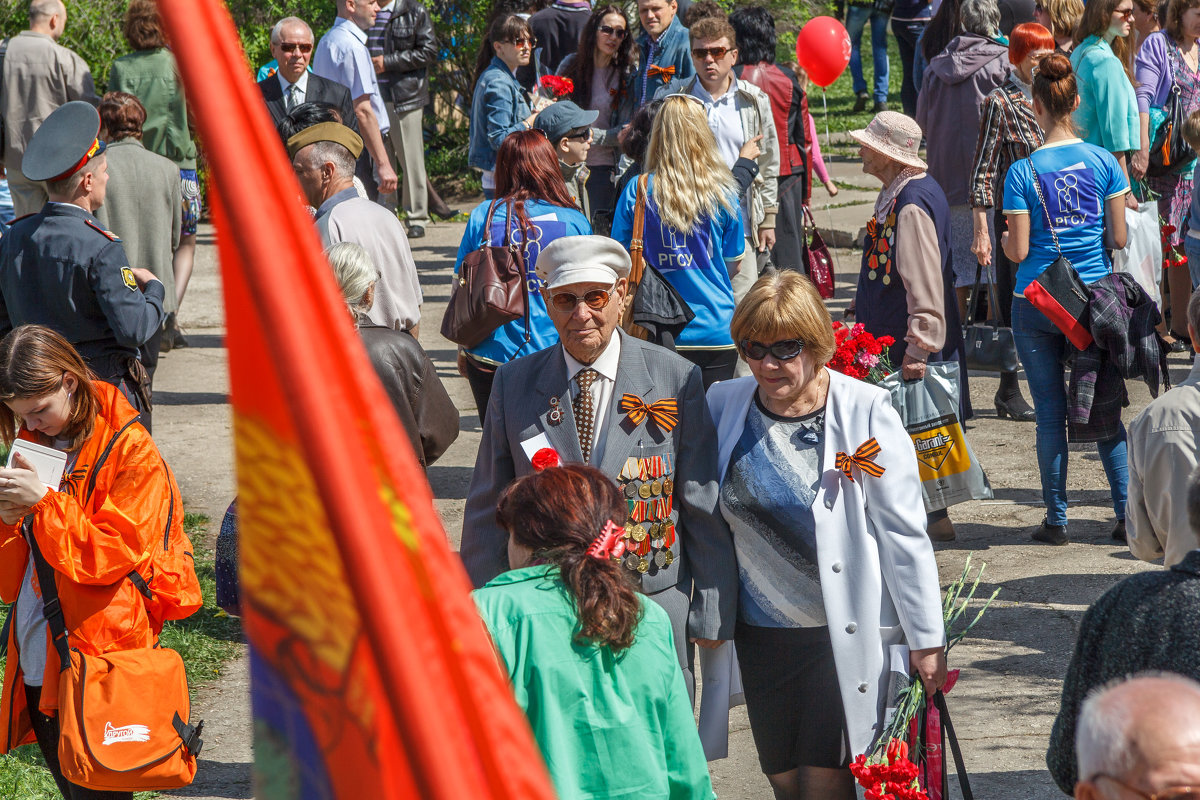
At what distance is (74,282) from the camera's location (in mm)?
5293

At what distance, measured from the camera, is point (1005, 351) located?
800 cm

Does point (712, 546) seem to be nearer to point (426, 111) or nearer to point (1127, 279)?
point (1127, 279)

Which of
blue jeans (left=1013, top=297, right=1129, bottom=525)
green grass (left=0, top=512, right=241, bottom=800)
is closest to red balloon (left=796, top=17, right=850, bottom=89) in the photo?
blue jeans (left=1013, top=297, right=1129, bottom=525)

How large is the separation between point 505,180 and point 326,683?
525 cm

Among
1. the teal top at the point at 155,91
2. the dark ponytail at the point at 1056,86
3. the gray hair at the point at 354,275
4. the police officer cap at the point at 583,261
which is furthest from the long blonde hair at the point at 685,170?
the teal top at the point at 155,91

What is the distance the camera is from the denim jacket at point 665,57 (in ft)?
30.2

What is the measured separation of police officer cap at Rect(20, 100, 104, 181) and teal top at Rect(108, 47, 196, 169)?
12.6 ft

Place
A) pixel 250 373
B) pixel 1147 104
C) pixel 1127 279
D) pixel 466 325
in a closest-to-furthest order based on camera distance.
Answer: pixel 250 373 < pixel 466 325 < pixel 1127 279 < pixel 1147 104

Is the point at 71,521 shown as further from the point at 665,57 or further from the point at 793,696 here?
the point at 665,57

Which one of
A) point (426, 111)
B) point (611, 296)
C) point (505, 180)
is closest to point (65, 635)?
point (611, 296)

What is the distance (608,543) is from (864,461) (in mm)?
1068

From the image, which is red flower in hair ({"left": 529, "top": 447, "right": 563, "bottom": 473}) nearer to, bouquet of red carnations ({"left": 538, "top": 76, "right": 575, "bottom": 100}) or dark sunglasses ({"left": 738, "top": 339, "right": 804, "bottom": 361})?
dark sunglasses ({"left": 738, "top": 339, "right": 804, "bottom": 361})

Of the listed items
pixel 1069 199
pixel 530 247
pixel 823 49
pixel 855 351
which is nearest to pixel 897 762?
pixel 855 351

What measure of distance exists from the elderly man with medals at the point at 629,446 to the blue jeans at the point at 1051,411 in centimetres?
325
